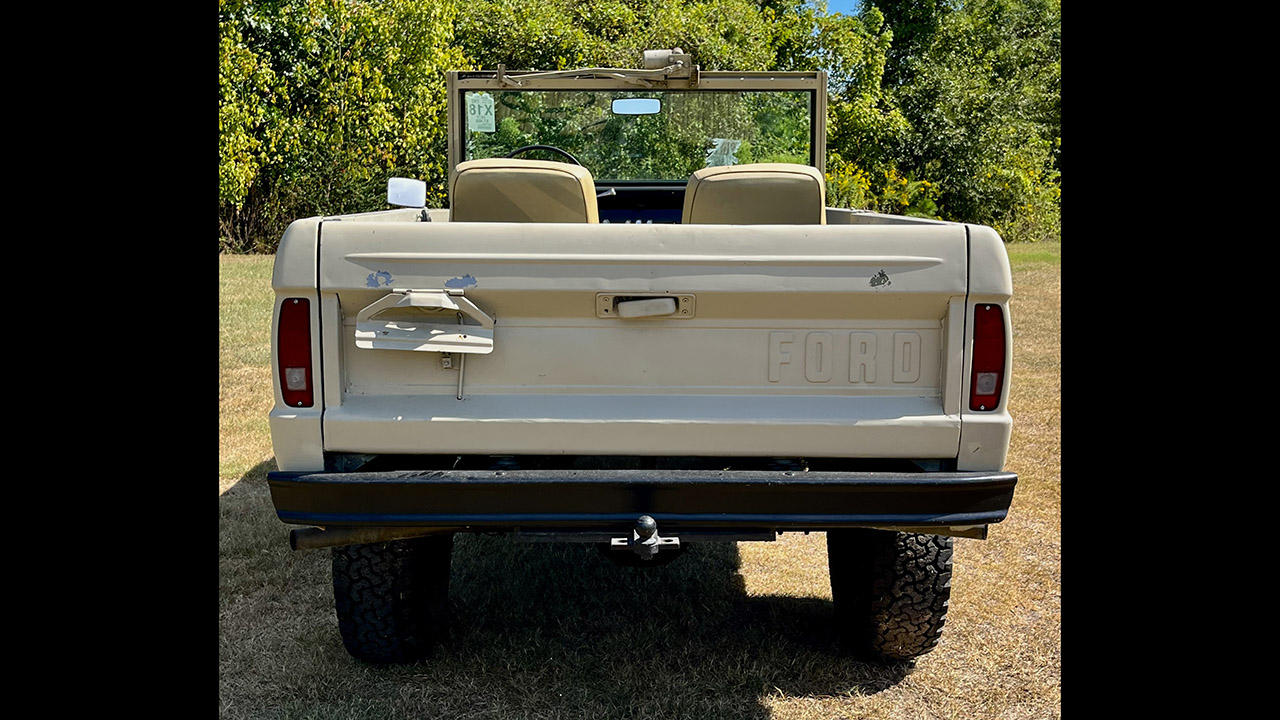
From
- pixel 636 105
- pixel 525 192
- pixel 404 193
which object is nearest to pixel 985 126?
pixel 636 105

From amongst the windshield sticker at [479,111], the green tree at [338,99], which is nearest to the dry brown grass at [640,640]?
the windshield sticker at [479,111]

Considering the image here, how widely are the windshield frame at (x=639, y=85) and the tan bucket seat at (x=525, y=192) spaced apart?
149cm

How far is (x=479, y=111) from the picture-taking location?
17.0 ft

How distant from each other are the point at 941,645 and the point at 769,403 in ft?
4.65

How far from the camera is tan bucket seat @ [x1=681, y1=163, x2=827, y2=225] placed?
3570 millimetres

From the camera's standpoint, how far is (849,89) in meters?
21.4

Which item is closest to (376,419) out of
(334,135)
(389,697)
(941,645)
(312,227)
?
(312,227)

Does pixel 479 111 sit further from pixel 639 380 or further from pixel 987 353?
pixel 987 353

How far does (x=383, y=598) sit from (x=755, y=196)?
68.2 inches

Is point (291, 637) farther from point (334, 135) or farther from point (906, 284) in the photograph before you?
point (334, 135)

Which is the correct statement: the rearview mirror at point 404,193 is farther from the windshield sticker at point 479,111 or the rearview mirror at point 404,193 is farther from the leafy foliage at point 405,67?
the leafy foliage at point 405,67

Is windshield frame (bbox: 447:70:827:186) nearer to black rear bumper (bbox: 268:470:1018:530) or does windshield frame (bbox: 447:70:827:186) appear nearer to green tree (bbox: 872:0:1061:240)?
black rear bumper (bbox: 268:470:1018:530)

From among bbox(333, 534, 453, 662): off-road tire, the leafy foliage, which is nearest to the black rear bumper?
bbox(333, 534, 453, 662): off-road tire

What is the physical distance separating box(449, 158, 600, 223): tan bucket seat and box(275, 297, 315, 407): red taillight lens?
0.92 metres
